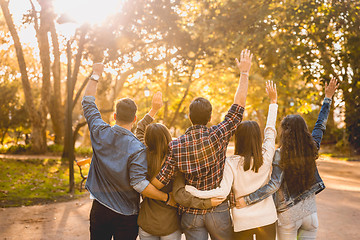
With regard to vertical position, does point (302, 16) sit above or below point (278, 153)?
above

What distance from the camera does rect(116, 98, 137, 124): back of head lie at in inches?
119

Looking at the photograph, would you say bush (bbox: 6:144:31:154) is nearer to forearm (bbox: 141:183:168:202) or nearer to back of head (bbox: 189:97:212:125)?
forearm (bbox: 141:183:168:202)

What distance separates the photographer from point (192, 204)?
2812 mm

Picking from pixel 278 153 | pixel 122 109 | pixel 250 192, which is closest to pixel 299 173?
pixel 278 153

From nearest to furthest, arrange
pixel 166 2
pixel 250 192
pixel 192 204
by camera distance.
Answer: pixel 192 204 < pixel 250 192 < pixel 166 2

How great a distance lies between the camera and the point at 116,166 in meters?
2.98

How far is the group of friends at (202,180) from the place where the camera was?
2871 millimetres

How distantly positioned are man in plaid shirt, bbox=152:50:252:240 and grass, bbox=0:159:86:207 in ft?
23.4

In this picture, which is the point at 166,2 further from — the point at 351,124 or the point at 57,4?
the point at 351,124

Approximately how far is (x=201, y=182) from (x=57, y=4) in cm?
1449

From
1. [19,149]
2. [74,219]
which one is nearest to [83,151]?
[19,149]

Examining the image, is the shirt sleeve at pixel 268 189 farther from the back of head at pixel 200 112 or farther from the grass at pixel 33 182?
the grass at pixel 33 182

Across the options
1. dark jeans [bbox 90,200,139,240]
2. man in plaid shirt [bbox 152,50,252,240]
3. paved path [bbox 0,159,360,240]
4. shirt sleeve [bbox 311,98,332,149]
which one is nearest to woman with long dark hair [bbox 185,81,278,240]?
man in plaid shirt [bbox 152,50,252,240]

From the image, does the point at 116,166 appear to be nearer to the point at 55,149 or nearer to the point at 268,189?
the point at 268,189
